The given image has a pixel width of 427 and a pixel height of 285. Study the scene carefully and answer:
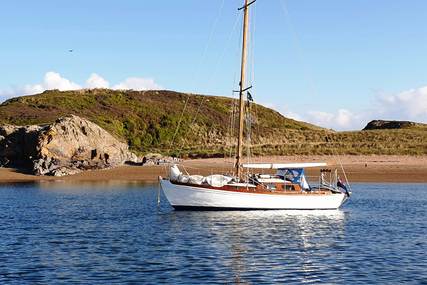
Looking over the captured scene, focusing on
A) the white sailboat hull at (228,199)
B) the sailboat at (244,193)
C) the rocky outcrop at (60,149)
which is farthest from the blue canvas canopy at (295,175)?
the rocky outcrop at (60,149)

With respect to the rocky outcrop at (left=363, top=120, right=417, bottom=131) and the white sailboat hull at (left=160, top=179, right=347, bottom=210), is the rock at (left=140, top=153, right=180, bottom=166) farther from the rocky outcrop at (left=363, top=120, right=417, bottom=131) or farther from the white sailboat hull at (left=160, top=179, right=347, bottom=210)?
the rocky outcrop at (left=363, top=120, right=417, bottom=131)

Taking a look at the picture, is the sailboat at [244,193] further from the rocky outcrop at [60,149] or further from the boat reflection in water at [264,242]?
the rocky outcrop at [60,149]

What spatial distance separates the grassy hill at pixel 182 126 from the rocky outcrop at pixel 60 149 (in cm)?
999

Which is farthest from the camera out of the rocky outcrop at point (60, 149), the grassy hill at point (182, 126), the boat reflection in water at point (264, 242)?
the grassy hill at point (182, 126)

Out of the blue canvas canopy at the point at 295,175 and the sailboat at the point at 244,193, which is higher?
the blue canvas canopy at the point at 295,175

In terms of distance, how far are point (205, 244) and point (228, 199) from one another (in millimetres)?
13246

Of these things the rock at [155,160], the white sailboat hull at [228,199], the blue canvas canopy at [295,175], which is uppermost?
the rock at [155,160]

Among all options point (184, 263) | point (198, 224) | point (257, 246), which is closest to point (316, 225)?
point (198, 224)

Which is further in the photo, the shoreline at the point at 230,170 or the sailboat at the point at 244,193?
the shoreline at the point at 230,170

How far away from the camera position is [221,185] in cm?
4009

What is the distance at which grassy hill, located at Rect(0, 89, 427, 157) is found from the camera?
84.4 m

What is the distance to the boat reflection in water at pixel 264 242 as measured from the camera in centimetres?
2184

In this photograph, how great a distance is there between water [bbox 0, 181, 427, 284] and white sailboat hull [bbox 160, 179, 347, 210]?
1.23m

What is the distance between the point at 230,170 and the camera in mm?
66188
